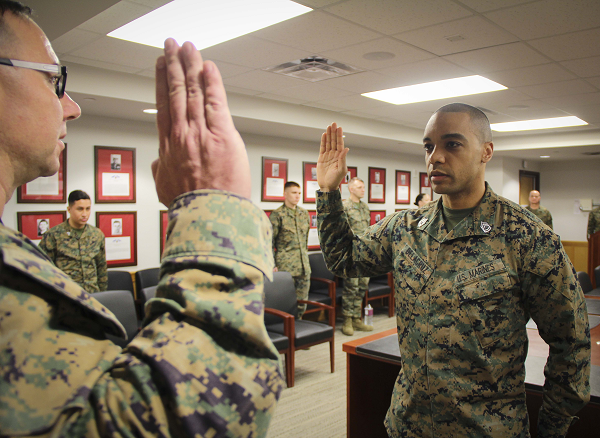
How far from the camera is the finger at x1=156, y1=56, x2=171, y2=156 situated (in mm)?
540

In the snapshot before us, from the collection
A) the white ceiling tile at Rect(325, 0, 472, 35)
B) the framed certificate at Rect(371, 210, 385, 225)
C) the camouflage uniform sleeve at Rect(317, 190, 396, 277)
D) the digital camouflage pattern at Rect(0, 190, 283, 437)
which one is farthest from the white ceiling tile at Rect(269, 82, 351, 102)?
the digital camouflage pattern at Rect(0, 190, 283, 437)

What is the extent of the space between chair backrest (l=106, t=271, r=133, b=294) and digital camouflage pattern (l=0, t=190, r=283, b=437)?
4.54 meters

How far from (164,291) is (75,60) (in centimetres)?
394

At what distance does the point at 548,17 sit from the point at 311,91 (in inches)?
98.5

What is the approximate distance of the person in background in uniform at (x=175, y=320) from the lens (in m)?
0.42

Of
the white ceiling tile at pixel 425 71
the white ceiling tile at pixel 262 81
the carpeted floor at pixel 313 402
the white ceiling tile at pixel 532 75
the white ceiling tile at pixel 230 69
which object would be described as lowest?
the carpeted floor at pixel 313 402

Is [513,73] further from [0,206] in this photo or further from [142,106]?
[0,206]

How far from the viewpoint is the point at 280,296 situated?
4.21 m

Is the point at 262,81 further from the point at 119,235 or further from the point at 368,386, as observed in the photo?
the point at 368,386

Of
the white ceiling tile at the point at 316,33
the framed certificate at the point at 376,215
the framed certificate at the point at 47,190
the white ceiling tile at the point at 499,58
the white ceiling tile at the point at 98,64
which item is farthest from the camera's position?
the framed certificate at the point at 376,215

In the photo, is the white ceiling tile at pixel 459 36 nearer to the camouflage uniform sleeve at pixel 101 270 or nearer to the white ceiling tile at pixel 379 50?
the white ceiling tile at pixel 379 50

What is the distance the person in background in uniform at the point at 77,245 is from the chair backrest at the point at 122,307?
1123 millimetres

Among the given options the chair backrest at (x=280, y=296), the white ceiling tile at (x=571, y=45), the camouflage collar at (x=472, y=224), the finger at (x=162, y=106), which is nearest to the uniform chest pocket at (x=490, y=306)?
the camouflage collar at (x=472, y=224)

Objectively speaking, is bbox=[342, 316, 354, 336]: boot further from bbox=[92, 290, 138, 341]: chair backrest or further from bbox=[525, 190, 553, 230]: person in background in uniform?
bbox=[525, 190, 553, 230]: person in background in uniform
